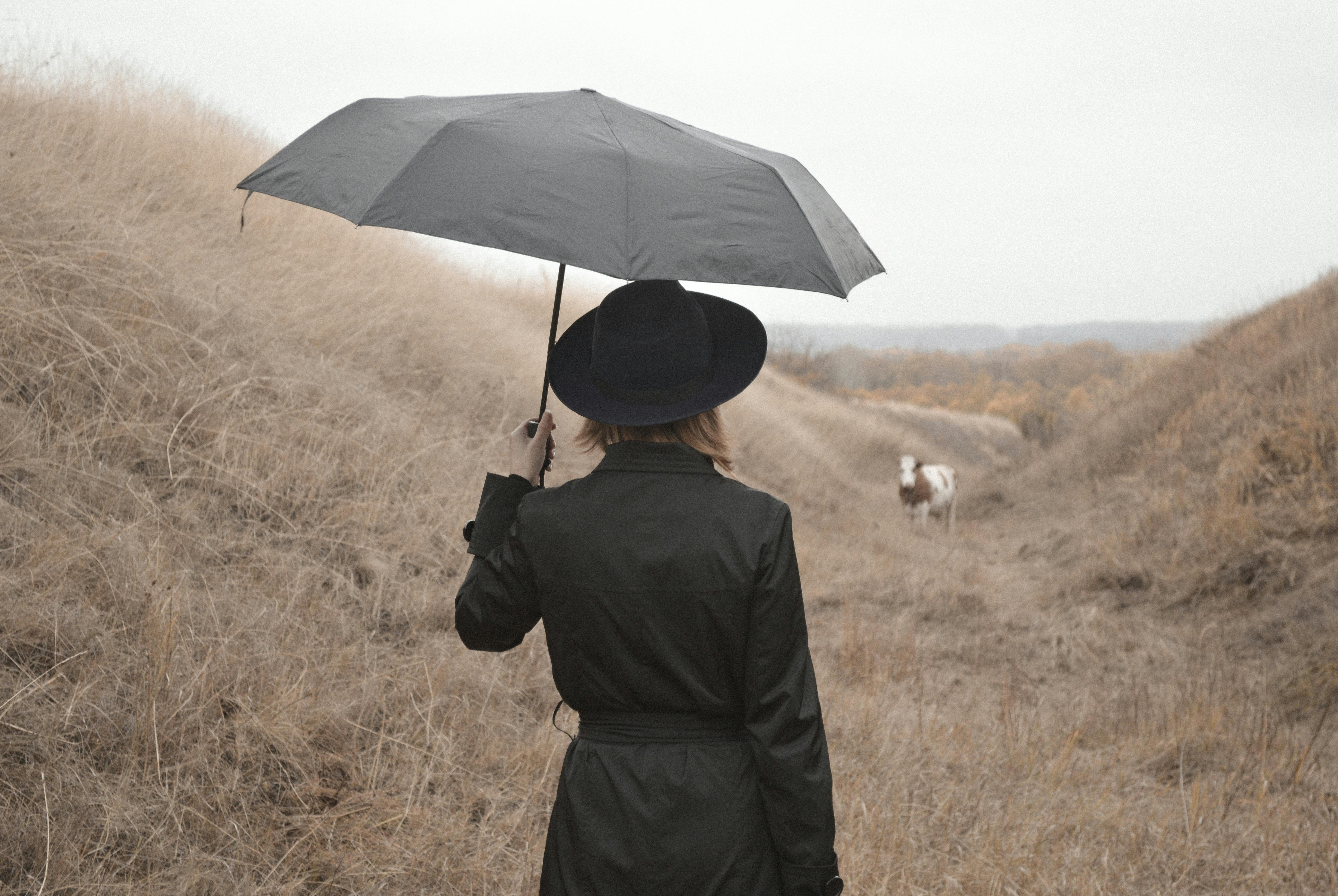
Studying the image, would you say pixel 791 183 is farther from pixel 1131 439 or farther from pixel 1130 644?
pixel 1131 439

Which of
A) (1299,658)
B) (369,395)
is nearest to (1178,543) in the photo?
(1299,658)

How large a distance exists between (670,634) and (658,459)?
36cm

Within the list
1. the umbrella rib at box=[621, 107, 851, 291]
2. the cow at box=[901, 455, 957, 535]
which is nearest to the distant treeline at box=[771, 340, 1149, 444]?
the cow at box=[901, 455, 957, 535]

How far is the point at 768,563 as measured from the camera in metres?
1.78

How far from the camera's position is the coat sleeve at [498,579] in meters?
1.90

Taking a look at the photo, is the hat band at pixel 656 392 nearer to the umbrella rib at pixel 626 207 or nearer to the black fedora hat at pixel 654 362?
the black fedora hat at pixel 654 362

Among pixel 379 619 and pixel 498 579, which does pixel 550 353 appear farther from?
pixel 379 619

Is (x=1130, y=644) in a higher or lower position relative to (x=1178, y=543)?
→ lower

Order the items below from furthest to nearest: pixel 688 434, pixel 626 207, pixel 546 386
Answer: pixel 546 386, pixel 626 207, pixel 688 434

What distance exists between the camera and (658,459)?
185cm

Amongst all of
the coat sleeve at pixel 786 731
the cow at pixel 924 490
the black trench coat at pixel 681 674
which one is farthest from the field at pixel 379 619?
the cow at pixel 924 490

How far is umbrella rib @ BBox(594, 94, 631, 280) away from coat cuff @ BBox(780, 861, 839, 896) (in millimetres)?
1245

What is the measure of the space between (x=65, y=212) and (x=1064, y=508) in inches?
530

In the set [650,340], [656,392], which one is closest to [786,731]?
[656,392]
